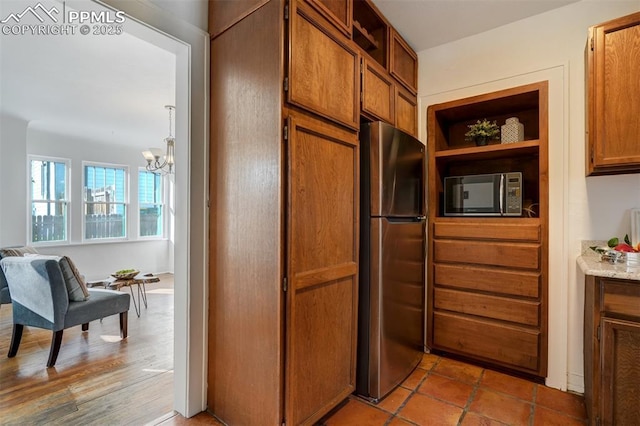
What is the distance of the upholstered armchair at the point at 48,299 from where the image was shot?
7.95 ft

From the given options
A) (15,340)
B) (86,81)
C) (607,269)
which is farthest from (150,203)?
(607,269)

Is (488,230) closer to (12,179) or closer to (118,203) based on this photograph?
(12,179)

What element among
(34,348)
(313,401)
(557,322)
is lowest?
(34,348)

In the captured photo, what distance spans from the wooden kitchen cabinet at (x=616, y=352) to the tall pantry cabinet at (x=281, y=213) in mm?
1251

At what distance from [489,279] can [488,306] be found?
0.21 meters

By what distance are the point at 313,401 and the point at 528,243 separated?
1.83m

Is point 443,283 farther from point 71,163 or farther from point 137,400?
point 71,163

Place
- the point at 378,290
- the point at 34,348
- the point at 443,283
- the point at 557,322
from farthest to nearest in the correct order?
the point at 34,348 < the point at 443,283 < the point at 557,322 < the point at 378,290

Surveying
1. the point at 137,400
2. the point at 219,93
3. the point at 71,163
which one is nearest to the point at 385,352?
the point at 137,400

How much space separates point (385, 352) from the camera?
6.37 feet

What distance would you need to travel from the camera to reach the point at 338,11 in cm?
175

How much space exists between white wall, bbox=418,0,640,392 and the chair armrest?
149 inches

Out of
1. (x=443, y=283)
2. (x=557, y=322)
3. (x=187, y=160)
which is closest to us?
(x=187, y=160)

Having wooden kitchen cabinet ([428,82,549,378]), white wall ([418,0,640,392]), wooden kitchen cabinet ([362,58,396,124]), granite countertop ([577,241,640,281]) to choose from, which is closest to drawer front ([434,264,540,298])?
wooden kitchen cabinet ([428,82,549,378])
